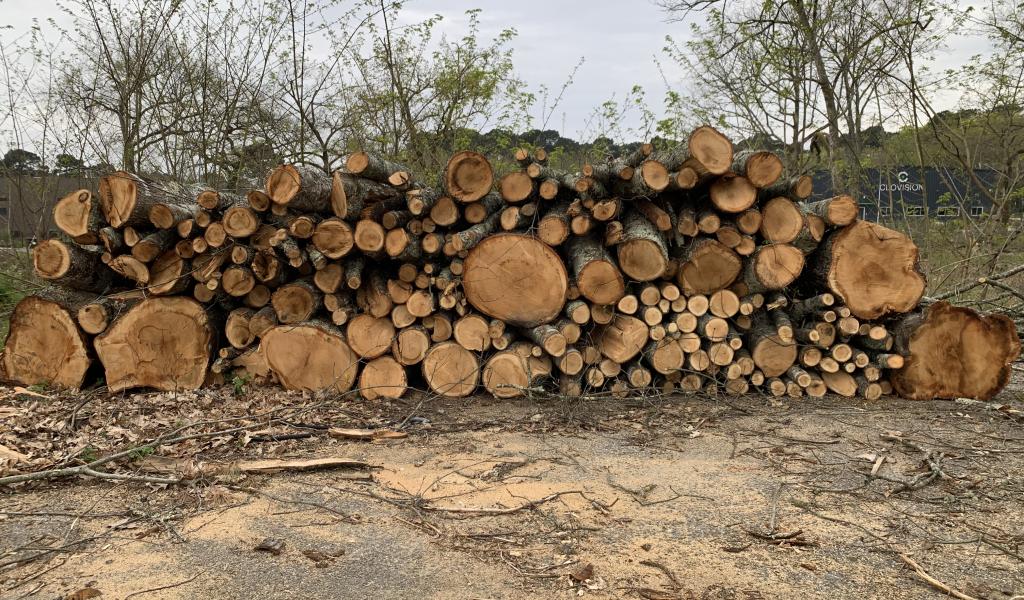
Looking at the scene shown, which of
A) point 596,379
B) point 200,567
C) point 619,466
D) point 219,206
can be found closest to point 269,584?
point 200,567

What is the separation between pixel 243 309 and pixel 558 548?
12.0ft

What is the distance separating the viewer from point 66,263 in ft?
16.8

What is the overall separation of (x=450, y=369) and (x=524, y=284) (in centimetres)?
88

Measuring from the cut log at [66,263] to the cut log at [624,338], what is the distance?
163 inches

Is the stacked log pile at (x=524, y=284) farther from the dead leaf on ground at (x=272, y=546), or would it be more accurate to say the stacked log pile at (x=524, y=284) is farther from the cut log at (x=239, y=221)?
the dead leaf on ground at (x=272, y=546)

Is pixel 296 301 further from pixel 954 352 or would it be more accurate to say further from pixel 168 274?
pixel 954 352

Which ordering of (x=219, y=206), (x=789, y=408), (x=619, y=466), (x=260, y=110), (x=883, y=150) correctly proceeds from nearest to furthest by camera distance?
(x=619, y=466)
(x=789, y=408)
(x=219, y=206)
(x=260, y=110)
(x=883, y=150)

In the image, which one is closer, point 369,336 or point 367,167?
point 367,167

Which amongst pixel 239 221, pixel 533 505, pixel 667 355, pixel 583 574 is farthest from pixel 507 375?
pixel 583 574

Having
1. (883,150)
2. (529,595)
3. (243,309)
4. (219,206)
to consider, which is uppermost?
(883,150)

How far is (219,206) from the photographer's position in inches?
201

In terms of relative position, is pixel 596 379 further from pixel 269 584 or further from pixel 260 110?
pixel 260 110

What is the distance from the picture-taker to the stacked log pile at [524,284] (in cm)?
486

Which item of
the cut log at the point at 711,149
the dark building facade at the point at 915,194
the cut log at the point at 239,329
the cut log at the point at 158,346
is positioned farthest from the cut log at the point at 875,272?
the cut log at the point at 158,346
